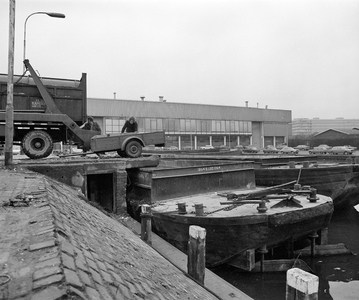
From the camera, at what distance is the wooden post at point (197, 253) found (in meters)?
5.04

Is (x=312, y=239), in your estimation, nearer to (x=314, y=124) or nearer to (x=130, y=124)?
(x=130, y=124)

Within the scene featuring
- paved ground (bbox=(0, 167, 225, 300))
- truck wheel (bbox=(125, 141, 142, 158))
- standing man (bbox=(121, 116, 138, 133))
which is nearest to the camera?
paved ground (bbox=(0, 167, 225, 300))

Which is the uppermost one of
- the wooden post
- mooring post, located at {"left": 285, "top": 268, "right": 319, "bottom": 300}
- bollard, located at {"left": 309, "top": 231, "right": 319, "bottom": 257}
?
mooring post, located at {"left": 285, "top": 268, "right": 319, "bottom": 300}

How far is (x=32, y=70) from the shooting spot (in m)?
11.1

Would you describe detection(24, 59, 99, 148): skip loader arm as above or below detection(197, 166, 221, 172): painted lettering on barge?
above

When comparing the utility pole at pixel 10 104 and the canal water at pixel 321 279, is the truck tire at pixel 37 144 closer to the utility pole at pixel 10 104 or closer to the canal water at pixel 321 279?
the utility pole at pixel 10 104

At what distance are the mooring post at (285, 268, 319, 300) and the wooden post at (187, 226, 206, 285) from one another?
6.19 feet

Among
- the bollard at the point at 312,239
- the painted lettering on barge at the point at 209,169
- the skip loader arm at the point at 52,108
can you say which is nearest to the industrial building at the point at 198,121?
the skip loader arm at the point at 52,108

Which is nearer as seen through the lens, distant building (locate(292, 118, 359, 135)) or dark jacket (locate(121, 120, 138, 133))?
dark jacket (locate(121, 120, 138, 133))

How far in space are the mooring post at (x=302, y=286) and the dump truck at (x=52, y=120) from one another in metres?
8.80

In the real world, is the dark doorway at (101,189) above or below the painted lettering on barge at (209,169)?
below

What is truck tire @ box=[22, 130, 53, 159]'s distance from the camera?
416 inches

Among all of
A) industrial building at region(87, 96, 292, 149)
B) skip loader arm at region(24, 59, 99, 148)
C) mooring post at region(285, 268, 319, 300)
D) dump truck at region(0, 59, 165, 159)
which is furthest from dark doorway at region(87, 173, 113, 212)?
industrial building at region(87, 96, 292, 149)

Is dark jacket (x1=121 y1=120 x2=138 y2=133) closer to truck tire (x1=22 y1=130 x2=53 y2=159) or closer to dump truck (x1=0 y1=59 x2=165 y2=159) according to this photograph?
dump truck (x1=0 y1=59 x2=165 y2=159)
